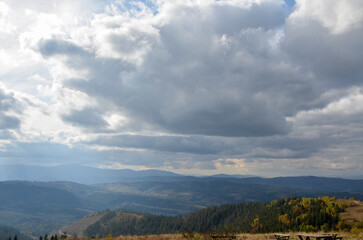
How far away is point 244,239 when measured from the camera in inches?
1437

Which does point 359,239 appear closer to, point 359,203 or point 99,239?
point 99,239

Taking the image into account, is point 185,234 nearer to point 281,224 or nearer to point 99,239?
point 99,239

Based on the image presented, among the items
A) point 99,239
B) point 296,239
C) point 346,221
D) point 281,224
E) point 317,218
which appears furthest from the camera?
point 281,224

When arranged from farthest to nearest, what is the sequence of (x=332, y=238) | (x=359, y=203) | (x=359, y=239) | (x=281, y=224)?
(x=281, y=224), (x=359, y=203), (x=359, y=239), (x=332, y=238)

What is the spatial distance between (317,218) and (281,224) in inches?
1613

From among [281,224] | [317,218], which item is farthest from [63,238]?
[281,224]

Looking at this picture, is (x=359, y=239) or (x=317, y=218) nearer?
(x=359, y=239)

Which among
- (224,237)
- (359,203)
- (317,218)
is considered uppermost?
(224,237)

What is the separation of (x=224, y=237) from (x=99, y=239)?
59.2 ft

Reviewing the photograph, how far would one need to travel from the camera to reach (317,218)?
404ft

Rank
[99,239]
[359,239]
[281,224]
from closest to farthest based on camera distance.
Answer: [359,239]
[99,239]
[281,224]

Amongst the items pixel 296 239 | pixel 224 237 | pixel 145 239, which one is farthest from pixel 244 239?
pixel 145 239

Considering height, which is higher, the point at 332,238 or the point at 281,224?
the point at 332,238

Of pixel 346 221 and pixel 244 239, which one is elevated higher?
pixel 244 239
